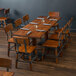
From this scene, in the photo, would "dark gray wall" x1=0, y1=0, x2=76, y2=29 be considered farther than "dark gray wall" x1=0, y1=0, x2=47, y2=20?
No

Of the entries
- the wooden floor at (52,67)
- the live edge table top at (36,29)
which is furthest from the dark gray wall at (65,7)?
the wooden floor at (52,67)

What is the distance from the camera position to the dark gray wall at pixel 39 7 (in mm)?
6660

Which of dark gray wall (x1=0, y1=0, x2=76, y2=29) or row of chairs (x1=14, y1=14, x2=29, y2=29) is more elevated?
dark gray wall (x1=0, y1=0, x2=76, y2=29)

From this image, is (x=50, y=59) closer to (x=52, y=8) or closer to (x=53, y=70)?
(x=53, y=70)

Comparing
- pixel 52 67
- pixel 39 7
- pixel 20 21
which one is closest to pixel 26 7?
pixel 39 7

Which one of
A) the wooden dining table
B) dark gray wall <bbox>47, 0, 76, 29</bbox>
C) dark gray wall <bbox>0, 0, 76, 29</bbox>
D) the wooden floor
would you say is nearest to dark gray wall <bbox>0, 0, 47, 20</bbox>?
dark gray wall <bbox>0, 0, 76, 29</bbox>

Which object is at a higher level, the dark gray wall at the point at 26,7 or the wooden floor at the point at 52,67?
the dark gray wall at the point at 26,7

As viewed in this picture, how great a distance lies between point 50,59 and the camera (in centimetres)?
450

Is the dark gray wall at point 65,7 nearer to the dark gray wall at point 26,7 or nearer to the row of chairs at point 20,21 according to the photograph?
the dark gray wall at point 26,7

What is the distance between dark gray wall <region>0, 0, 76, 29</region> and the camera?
6.66 metres

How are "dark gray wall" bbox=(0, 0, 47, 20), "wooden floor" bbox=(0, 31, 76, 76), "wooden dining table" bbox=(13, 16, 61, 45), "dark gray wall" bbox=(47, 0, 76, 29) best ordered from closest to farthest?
1. "wooden floor" bbox=(0, 31, 76, 76)
2. "wooden dining table" bbox=(13, 16, 61, 45)
3. "dark gray wall" bbox=(47, 0, 76, 29)
4. "dark gray wall" bbox=(0, 0, 47, 20)

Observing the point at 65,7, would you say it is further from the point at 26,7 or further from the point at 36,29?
the point at 36,29

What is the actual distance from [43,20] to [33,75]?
6.59ft

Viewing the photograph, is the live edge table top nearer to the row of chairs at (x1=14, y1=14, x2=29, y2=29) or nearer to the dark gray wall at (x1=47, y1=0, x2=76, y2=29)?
the row of chairs at (x1=14, y1=14, x2=29, y2=29)
